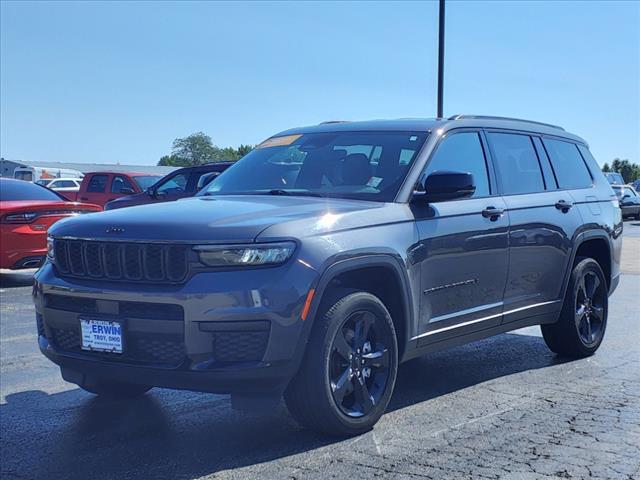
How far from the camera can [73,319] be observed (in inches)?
171

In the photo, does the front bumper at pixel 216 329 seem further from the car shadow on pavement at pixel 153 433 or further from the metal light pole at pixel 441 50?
the metal light pole at pixel 441 50

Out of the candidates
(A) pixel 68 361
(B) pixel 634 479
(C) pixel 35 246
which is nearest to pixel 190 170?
(C) pixel 35 246

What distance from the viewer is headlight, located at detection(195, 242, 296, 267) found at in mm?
3998

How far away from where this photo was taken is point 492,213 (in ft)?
18.2

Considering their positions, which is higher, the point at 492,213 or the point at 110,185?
the point at 492,213

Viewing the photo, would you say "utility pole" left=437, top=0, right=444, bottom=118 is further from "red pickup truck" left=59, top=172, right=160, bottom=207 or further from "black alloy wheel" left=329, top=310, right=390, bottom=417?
"black alloy wheel" left=329, top=310, right=390, bottom=417

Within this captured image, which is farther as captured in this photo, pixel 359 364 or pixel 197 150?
pixel 197 150

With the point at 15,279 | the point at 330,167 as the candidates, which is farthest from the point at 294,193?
the point at 15,279

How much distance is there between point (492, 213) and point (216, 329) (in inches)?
96.0

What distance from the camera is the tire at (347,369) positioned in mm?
4203

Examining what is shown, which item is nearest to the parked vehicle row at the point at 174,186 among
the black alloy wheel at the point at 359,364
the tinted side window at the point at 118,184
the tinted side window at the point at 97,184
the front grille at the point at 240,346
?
the tinted side window at the point at 118,184

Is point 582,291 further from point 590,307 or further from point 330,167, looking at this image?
point 330,167

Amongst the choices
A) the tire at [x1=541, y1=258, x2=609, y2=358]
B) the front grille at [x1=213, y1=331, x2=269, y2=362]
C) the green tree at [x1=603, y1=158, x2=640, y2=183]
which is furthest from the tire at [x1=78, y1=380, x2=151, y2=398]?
the green tree at [x1=603, y1=158, x2=640, y2=183]

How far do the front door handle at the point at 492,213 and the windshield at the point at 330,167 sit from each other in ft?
2.20
